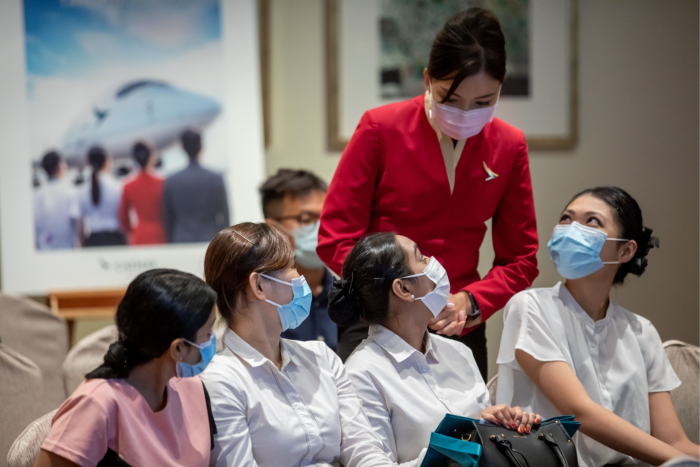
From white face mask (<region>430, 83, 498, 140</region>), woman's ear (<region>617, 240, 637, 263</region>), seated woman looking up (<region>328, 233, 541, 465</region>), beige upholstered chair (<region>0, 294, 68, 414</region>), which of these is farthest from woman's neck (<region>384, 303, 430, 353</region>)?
beige upholstered chair (<region>0, 294, 68, 414</region>)

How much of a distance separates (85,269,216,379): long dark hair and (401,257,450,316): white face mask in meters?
0.69

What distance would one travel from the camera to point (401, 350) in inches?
75.0

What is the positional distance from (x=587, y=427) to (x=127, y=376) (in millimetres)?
1342

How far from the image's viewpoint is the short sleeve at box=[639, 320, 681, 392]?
7.34 feet

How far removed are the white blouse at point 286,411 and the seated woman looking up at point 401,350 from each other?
3.0 inches

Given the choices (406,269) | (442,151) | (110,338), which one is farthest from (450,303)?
(110,338)

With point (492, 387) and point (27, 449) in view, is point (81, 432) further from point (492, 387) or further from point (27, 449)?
point (492, 387)

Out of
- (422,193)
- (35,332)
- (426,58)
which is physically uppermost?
(426,58)

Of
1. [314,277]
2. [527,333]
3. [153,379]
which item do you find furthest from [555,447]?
[314,277]

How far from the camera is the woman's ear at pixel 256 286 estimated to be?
5.81 ft

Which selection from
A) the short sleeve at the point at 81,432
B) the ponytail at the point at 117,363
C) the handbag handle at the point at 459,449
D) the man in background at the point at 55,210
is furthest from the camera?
the man in background at the point at 55,210

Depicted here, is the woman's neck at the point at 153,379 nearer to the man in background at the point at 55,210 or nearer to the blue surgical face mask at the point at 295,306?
the blue surgical face mask at the point at 295,306

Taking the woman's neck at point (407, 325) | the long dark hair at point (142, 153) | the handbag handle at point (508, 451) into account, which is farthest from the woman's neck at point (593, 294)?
the long dark hair at point (142, 153)

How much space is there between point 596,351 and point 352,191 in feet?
3.19
